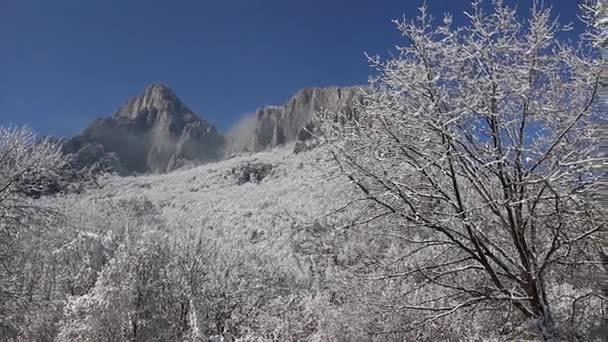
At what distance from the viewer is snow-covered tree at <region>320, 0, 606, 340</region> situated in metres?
5.24

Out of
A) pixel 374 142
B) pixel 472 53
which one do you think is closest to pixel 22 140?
pixel 374 142

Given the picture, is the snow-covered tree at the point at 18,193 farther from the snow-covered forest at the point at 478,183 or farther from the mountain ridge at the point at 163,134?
the mountain ridge at the point at 163,134

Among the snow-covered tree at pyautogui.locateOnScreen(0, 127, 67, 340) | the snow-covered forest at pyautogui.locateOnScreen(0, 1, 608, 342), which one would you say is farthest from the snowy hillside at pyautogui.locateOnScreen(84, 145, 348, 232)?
the snow-covered tree at pyautogui.locateOnScreen(0, 127, 67, 340)

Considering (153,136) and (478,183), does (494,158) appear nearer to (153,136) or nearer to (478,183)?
(478,183)

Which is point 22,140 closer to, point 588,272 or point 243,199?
point 588,272

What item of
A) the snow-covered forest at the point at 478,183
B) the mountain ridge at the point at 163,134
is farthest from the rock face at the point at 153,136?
the snow-covered forest at the point at 478,183

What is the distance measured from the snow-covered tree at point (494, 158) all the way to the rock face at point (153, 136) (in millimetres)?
150325

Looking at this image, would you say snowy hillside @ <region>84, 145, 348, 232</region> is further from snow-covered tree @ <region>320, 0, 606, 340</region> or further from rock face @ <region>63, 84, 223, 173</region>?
rock face @ <region>63, 84, 223, 173</region>

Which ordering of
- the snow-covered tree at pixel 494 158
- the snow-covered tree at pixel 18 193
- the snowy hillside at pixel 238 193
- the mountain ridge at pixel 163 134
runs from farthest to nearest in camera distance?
1. the mountain ridge at pixel 163 134
2. the snow-covered tree at pixel 18 193
3. the snowy hillside at pixel 238 193
4. the snow-covered tree at pixel 494 158

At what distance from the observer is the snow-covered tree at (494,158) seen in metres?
5.24

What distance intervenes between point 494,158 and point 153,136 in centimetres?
17507

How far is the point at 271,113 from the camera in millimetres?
144375

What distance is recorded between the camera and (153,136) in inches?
6772

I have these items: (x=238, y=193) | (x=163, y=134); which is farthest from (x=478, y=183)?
(x=163, y=134)
